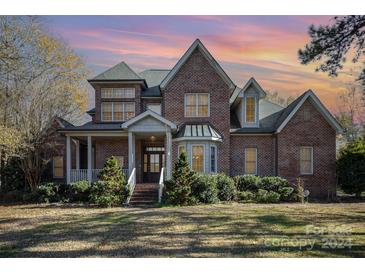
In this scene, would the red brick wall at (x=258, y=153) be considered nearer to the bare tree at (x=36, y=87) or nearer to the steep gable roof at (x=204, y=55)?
the steep gable roof at (x=204, y=55)

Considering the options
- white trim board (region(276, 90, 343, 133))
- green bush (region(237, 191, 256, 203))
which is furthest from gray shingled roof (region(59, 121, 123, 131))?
white trim board (region(276, 90, 343, 133))

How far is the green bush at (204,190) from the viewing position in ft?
52.3

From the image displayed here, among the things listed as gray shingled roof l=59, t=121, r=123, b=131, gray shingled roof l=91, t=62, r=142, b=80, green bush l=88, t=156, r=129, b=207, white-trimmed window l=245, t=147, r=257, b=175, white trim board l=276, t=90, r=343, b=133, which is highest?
gray shingled roof l=91, t=62, r=142, b=80

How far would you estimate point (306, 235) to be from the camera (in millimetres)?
9086

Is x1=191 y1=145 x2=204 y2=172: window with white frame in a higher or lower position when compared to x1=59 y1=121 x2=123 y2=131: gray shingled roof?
lower

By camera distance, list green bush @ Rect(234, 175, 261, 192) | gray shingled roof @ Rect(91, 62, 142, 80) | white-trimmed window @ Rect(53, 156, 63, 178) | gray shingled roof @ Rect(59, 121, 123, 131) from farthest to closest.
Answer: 1. white-trimmed window @ Rect(53, 156, 63, 178)
2. gray shingled roof @ Rect(91, 62, 142, 80)
3. gray shingled roof @ Rect(59, 121, 123, 131)
4. green bush @ Rect(234, 175, 261, 192)

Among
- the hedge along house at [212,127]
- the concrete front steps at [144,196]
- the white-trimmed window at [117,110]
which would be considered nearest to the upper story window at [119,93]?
the hedge along house at [212,127]

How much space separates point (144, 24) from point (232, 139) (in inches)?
421

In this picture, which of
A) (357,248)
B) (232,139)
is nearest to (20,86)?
(232,139)

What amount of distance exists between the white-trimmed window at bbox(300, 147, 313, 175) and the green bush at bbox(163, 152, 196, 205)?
722 cm

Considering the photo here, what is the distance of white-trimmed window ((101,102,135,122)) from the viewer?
823 inches

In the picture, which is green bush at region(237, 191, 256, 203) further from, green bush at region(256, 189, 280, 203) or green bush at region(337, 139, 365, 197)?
green bush at region(337, 139, 365, 197)

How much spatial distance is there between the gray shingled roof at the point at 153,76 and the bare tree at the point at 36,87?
407 centimetres

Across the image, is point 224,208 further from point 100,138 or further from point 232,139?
point 100,138
